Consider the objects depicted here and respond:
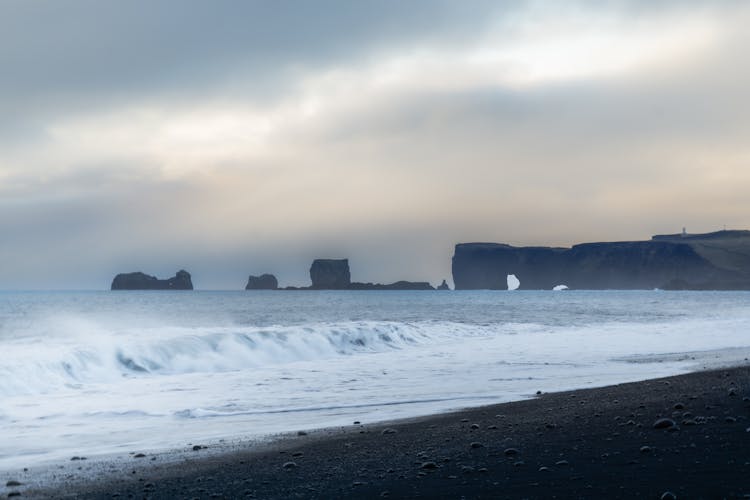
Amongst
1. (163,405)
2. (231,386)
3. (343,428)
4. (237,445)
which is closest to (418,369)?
(231,386)

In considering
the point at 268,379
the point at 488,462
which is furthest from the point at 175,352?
the point at 488,462

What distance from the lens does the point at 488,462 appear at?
6.29 meters

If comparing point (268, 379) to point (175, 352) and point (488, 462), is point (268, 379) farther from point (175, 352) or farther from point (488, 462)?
point (488, 462)

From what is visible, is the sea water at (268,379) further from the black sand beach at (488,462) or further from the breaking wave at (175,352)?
the black sand beach at (488,462)

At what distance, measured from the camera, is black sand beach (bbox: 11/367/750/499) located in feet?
17.4

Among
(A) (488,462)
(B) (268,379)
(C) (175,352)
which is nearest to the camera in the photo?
(A) (488,462)

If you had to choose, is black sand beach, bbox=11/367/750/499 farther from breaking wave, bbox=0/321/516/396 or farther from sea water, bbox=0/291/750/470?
breaking wave, bbox=0/321/516/396

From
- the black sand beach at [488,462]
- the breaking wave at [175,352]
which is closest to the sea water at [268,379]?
the breaking wave at [175,352]

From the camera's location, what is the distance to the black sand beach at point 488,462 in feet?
17.4

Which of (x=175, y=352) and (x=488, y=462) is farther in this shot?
(x=175, y=352)

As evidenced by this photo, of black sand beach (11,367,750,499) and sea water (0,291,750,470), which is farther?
sea water (0,291,750,470)

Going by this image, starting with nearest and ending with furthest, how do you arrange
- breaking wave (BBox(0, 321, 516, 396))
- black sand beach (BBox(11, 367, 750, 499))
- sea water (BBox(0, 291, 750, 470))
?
black sand beach (BBox(11, 367, 750, 499))
sea water (BBox(0, 291, 750, 470))
breaking wave (BBox(0, 321, 516, 396))

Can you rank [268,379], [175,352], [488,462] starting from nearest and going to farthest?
1. [488,462]
2. [268,379]
3. [175,352]

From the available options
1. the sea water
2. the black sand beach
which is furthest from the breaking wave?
the black sand beach
